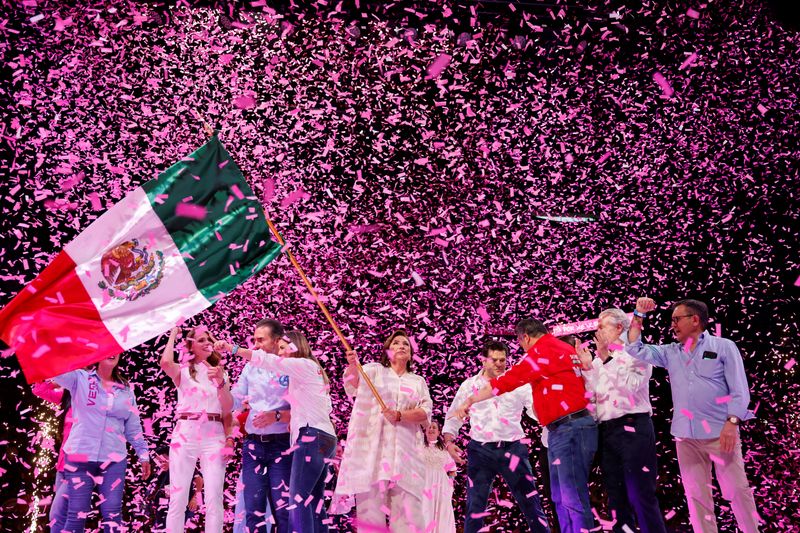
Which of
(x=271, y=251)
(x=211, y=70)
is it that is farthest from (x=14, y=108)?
(x=271, y=251)

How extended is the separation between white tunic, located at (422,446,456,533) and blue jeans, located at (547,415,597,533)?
3.07 feet

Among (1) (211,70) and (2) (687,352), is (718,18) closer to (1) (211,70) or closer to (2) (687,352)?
(2) (687,352)

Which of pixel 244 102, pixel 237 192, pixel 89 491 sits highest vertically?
pixel 244 102

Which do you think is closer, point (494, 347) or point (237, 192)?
point (237, 192)

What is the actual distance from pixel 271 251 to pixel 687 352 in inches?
127

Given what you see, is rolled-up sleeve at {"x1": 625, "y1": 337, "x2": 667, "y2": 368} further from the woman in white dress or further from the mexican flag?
the mexican flag

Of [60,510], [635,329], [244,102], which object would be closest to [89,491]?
[60,510]

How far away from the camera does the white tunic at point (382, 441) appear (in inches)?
189

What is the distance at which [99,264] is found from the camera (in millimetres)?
4309

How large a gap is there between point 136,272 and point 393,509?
2351 millimetres

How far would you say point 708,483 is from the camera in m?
5.09

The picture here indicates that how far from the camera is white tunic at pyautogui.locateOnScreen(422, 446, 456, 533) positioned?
568cm

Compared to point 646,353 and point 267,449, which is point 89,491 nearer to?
point 267,449

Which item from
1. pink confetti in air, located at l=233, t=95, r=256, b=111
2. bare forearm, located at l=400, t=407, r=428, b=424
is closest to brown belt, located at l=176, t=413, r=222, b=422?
bare forearm, located at l=400, t=407, r=428, b=424
